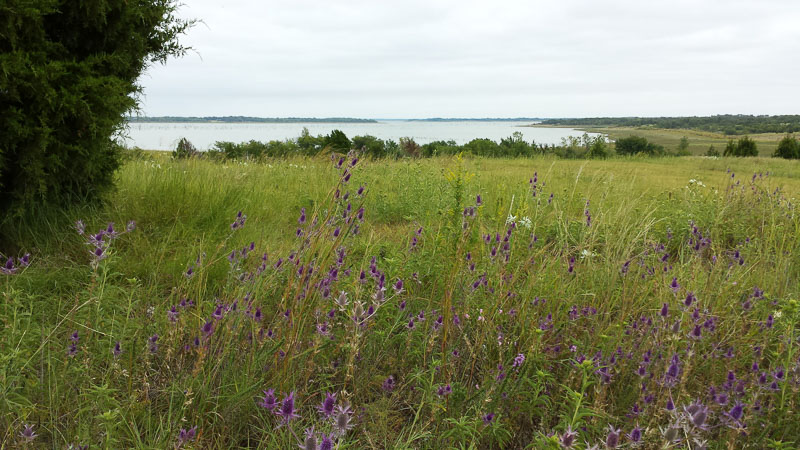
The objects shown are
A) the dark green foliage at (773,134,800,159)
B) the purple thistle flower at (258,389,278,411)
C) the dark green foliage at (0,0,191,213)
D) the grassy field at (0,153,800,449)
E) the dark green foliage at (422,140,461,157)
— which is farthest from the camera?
the dark green foliage at (773,134,800,159)

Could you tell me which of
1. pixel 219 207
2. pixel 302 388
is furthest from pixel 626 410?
pixel 219 207

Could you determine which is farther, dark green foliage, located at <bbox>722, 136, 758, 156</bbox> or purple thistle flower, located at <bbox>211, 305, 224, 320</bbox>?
dark green foliage, located at <bbox>722, 136, 758, 156</bbox>

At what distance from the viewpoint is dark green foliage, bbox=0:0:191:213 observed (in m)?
3.31

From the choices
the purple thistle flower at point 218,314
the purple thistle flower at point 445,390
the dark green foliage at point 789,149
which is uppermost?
the dark green foliage at point 789,149

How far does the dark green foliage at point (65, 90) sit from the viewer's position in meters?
3.31

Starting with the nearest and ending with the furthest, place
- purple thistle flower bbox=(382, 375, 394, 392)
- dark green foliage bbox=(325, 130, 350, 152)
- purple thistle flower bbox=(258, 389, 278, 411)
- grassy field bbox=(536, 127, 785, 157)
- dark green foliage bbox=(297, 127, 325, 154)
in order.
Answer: purple thistle flower bbox=(258, 389, 278, 411) → purple thistle flower bbox=(382, 375, 394, 392) → dark green foliage bbox=(325, 130, 350, 152) → dark green foliage bbox=(297, 127, 325, 154) → grassy field bbox=(536, 127, 785, 157)

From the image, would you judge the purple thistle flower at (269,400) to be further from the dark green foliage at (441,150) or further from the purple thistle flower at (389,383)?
the dark green foliage at (441,150)

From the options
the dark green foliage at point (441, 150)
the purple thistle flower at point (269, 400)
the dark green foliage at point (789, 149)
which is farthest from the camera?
the dark green foliage at point (789, 149)

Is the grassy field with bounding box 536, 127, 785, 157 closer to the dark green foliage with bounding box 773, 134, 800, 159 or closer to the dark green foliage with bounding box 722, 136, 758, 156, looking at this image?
the dark green foliage with bounding box 722, 136, 758, 156

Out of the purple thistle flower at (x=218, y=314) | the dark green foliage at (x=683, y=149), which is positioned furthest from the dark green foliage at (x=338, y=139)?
the purple thistle flower at (x=218, y=314)

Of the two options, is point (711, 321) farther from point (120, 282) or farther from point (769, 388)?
point (120, 282)

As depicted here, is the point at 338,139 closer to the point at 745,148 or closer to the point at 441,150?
the point at 441,150

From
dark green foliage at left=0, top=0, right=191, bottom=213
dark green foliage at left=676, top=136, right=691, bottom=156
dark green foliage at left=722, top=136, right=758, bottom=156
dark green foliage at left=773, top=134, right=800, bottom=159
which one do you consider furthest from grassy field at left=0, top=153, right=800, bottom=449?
dark green foliage at left=722, top=136, right=758, bottom=156

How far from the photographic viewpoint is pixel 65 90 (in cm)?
346
